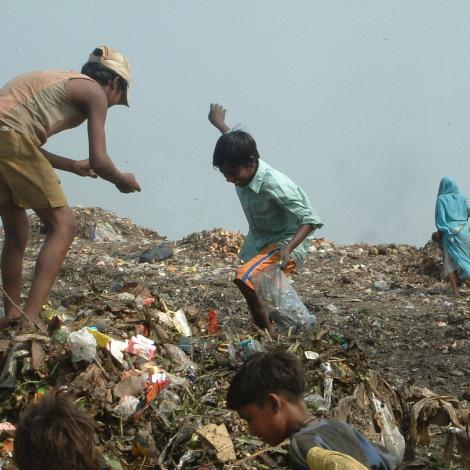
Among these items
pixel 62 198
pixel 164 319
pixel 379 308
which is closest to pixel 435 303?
pixel 379 308

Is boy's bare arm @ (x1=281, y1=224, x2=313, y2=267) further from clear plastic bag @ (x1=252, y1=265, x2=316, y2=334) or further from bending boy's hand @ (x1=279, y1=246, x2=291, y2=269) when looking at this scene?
clear plastic bag @ (x1=252, y1=265, x2=316, y2=334)

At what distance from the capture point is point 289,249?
5.23 meters

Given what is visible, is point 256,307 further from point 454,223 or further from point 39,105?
point 454,223

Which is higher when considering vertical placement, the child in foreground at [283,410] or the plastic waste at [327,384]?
the plastic waste at [327,384]

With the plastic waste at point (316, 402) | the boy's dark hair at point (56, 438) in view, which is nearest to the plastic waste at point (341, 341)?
the plastic waste at point (316, 402)

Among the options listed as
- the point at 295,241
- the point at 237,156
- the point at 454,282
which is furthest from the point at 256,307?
the point at 454,282

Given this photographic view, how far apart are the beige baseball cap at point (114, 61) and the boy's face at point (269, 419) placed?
242 cm

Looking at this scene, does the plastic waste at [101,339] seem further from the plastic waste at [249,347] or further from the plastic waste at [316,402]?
the plastic waste at [316,402]

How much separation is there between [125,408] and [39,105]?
1615 millimetres

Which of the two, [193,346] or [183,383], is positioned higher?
[193,346]

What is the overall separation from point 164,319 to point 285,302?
94cm

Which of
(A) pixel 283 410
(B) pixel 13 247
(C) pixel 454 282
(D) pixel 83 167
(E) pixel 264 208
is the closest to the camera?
(A) pixel 283 410

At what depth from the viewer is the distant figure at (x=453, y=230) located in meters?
9.77

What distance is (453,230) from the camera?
392 inches
